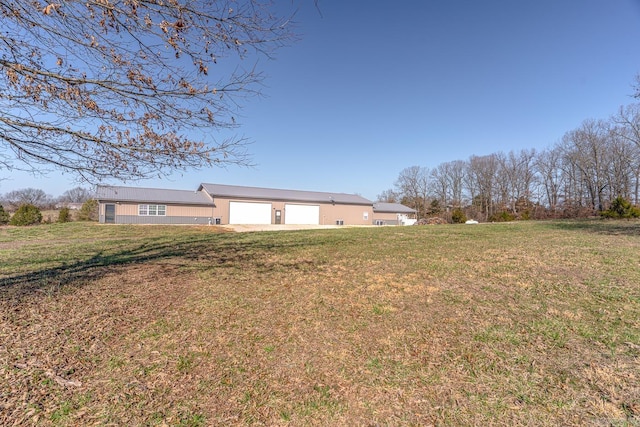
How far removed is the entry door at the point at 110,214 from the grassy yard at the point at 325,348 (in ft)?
71.4

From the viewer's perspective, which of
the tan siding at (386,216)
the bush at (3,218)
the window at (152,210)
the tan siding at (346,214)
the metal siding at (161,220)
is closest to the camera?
the bush at (3,218)

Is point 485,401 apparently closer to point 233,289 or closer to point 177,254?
point 233,289

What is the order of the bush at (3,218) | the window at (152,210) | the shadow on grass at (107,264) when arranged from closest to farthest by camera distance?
the shadow on grass at (107,264) < the bush at (3,218) < the window at (152,210)

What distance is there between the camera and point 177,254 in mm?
7508

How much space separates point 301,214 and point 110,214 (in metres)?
16.2

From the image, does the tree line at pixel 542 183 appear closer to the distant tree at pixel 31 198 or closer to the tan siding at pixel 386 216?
the tan siding at pixel 386 216

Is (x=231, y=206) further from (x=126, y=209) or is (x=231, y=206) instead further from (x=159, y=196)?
(x=126, y=209)

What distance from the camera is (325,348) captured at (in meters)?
2.77

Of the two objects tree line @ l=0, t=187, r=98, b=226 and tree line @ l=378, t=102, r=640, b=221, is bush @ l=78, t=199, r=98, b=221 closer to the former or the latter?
tree line @ l=0, t=187, r=98, b=226

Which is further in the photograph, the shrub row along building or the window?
the window

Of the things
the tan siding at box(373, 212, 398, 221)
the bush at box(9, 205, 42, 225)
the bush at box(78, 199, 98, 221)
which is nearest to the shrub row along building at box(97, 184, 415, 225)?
the tan siding at box(373, 212, 398, 221)

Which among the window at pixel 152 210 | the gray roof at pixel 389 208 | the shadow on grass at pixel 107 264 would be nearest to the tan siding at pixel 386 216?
the gray roof at pixel 389 208

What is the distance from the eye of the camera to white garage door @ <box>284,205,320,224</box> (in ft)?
97.8

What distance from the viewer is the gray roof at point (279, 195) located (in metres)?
27.6
